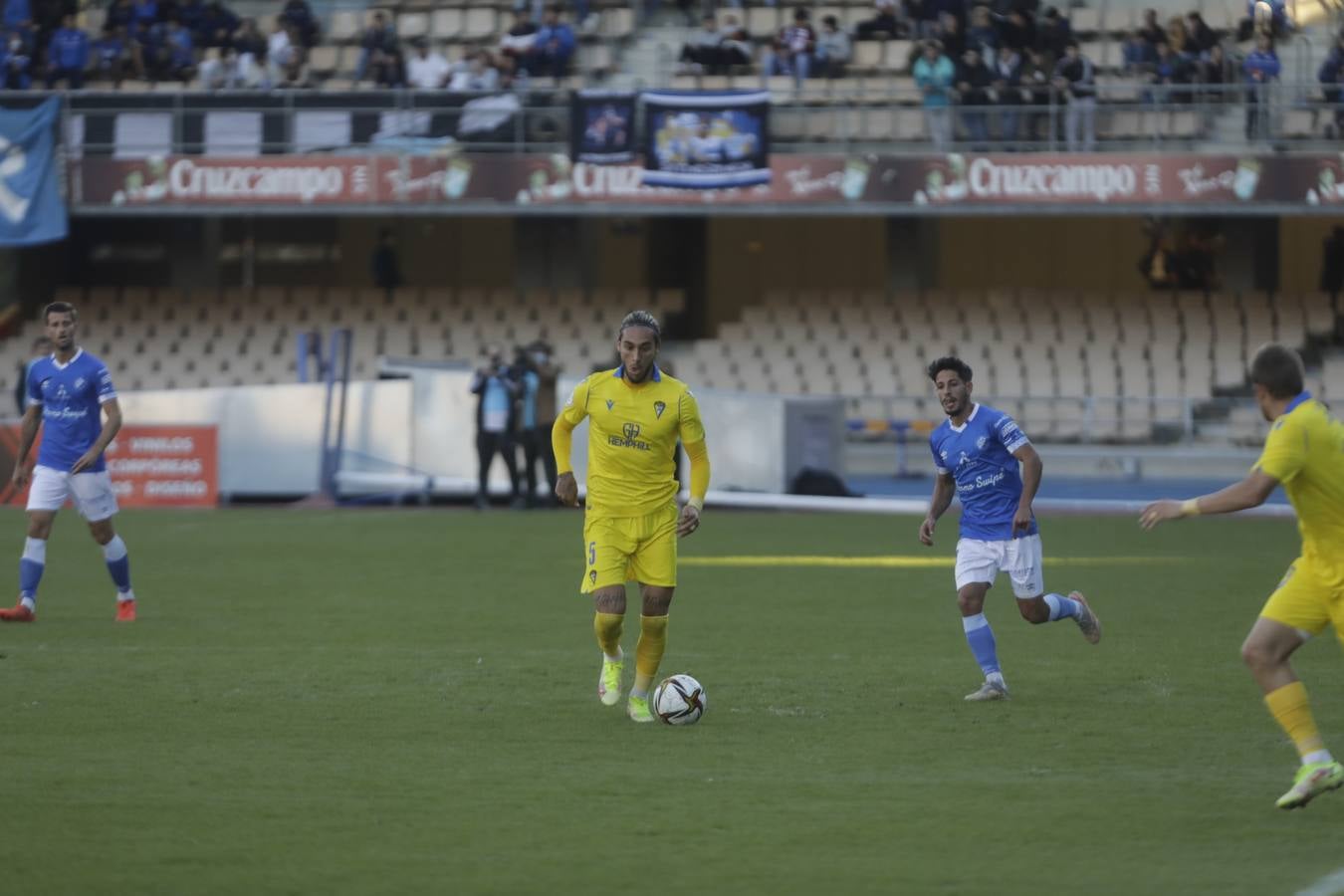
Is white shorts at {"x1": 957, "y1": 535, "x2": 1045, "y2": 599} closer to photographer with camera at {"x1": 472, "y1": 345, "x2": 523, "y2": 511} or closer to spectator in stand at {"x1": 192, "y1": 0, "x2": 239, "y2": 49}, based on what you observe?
→ photographer with camera at {"x1": 472, "y1": 345, "x2": 523, "y2": 511}

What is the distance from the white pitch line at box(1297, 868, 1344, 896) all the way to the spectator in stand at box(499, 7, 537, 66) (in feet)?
88.7

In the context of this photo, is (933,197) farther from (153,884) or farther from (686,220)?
(153,884)

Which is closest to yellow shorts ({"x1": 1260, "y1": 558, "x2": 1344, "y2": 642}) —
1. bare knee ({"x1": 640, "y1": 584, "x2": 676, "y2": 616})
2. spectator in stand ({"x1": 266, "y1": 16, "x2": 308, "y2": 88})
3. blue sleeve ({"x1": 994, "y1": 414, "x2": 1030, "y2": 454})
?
blue sleeve ({"x1": 994, "y1": 414, "x2": 1030, "y2": 454})

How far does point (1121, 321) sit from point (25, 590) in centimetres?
2218

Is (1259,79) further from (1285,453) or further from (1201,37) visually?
(1285,453)

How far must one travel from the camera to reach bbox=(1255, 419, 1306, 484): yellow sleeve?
7477 mm

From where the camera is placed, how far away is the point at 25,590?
45.9ft

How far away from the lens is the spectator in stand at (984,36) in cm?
3055

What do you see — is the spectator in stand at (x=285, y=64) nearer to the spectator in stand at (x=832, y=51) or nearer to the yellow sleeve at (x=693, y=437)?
the spectator in stand at (x=832, y=51)

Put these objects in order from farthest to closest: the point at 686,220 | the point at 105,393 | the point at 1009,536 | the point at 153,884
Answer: the point at 686,220 < the point at 105,393 < the point at 1009,536 < the point at 153,884

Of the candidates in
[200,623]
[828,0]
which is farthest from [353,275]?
[200,623]

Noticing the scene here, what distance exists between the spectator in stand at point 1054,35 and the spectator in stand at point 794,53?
11.9 feet

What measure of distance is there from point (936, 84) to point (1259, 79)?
474 cm

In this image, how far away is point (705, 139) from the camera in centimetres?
2858
